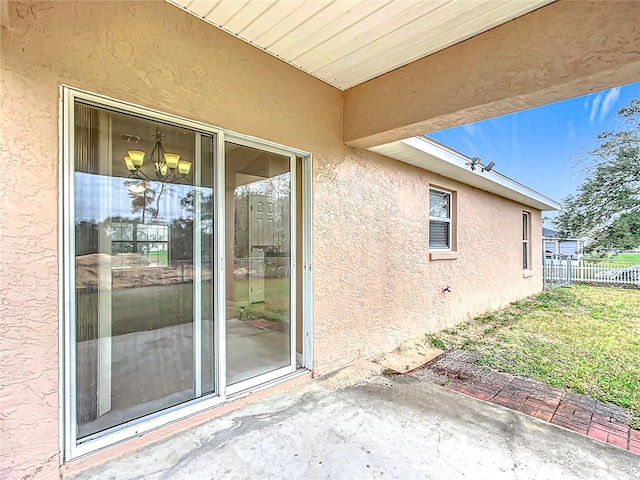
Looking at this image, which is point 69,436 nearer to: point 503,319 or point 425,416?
point 425,416

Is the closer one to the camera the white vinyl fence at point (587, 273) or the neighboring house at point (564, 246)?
the white vinyl fence at point (587, 273)

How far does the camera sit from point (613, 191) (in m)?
14.5

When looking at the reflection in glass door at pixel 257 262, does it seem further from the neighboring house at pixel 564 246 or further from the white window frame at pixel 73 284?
the neighboring house at pixel 564 246

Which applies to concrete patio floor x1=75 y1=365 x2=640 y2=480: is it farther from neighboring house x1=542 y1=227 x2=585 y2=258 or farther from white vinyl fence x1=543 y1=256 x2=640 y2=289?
neighboring house x1=542 y1=227 x2=585 y2=258

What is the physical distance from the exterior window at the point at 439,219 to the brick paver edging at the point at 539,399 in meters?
2.40

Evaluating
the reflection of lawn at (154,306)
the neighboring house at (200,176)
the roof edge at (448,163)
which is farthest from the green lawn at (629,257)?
the reflection of lawn at (154,306)

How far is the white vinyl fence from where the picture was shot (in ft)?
40.7

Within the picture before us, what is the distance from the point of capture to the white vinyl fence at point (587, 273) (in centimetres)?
1241

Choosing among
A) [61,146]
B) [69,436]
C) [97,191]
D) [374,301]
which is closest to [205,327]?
[69,436]

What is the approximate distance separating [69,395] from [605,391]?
4987mm

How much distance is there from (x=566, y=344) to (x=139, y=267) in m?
6.12

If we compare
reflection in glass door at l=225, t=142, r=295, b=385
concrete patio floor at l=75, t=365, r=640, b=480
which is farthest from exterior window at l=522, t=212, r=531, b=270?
reflection in glass door at l=225, t=142, r=295, b=385

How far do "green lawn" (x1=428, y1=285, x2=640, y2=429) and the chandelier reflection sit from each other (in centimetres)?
434

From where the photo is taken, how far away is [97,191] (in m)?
2.07
